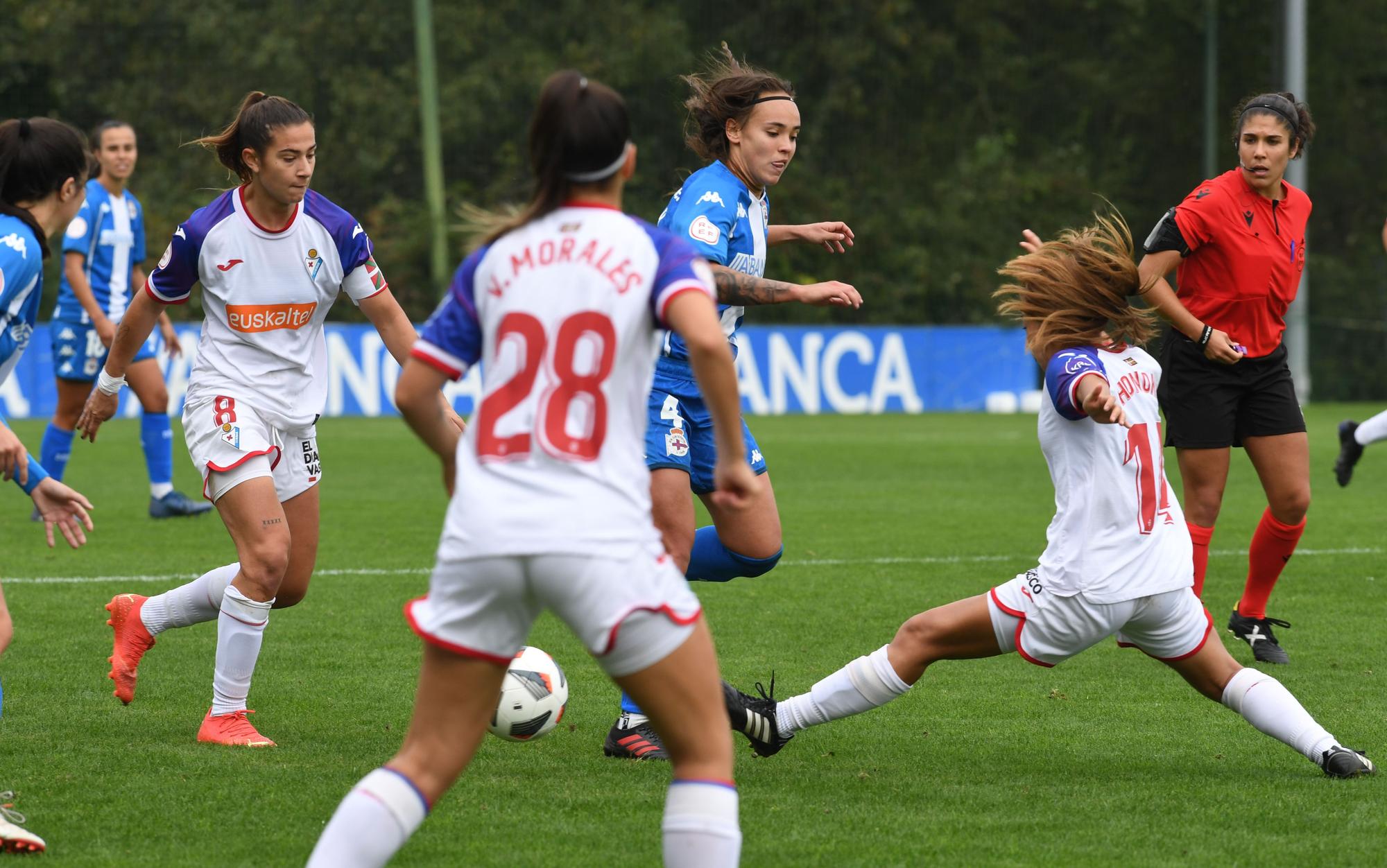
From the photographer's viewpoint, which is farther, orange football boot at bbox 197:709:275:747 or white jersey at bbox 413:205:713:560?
orange football boot at bbox 197:709:275:747

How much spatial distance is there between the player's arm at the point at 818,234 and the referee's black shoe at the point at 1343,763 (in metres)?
2.08

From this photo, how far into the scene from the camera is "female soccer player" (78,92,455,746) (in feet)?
16.2

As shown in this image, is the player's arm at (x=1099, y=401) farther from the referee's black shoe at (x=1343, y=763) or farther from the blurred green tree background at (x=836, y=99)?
the blurred green tree background at (x=836, y=99)

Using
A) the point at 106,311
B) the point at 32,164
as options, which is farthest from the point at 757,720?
the point at 106,311

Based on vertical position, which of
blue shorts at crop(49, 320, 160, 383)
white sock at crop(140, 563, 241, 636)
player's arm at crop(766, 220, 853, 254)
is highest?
player's arm at crop(766, 220, 853, 254)

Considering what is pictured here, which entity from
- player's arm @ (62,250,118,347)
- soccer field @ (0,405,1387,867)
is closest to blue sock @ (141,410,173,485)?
player's arm @ (62,250,118,347)

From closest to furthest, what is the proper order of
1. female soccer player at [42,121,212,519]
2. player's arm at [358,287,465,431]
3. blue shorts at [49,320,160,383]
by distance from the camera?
player's arm at [358,287,465,431]
female soccer player at [42,121,212,519]
blue shorts at [49,320,160,383]

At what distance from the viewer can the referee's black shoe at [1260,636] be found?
6.23 m

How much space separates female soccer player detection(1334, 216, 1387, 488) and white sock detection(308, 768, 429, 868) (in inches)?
254

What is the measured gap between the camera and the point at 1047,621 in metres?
4.36

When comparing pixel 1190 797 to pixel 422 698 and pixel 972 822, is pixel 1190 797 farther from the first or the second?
pixel 422 698

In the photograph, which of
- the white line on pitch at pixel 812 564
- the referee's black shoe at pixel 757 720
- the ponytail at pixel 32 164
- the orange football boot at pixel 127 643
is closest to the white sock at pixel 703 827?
the referee's black shoe at pixel 757 720

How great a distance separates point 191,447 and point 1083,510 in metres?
2.62

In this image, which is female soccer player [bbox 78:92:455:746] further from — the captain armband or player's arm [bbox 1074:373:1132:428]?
the captain armband
